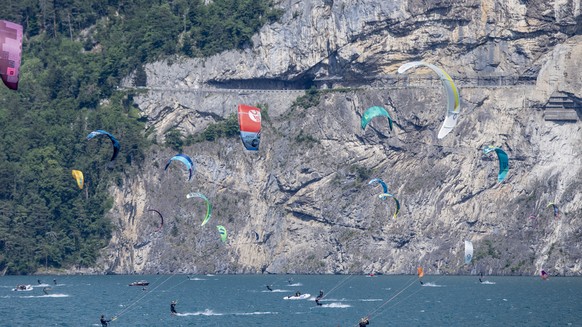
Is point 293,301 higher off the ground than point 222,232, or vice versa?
point 222,232

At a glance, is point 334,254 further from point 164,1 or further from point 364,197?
point 164,1

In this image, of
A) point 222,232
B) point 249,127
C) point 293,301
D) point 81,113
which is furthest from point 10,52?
point 81,113

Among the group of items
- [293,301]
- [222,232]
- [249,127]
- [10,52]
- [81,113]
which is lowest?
[293,301]

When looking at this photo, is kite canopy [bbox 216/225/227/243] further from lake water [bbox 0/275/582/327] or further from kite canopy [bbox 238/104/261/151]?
kite canopy [bbox 238/104/261/151]

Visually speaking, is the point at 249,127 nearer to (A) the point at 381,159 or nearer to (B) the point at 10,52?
(B) the point at 10,52

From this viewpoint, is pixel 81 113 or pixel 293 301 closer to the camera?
pixel 293 301

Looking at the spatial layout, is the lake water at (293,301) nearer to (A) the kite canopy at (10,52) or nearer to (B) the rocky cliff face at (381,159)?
(B) the rocky cliff face at (381,159)

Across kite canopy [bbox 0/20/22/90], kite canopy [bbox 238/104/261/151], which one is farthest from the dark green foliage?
kite canopy [bbox 0/20/22/90]
